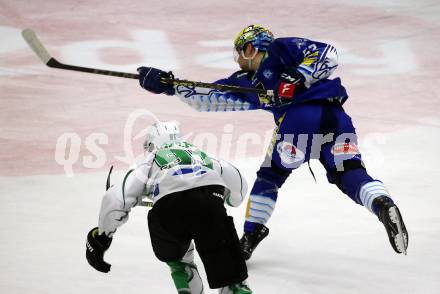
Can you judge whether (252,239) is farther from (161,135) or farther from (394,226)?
(161,135)

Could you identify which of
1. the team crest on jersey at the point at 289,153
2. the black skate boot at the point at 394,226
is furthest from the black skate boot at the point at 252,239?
the black skate boot at the point at 394,226

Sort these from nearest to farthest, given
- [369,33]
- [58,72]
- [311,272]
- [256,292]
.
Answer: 1. [256,292]
2. [311,272]
3. [58,72]
4. [369,33]

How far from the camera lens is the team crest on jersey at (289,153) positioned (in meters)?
5.72

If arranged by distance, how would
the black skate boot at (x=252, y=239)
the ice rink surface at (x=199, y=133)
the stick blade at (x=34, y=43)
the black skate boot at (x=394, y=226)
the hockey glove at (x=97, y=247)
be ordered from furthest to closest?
the stick blade at (x=34, y=43)
the black skate boot at (x=252, y=239)
the ice rink surface at (x=199, y=133)
the black skate boot at (x=394, y=226)
the hockey glove at (x=97, y=247)

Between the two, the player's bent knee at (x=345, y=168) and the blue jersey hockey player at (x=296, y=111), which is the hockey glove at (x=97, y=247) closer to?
the blue jersey hockey player at (x=296, y=111)

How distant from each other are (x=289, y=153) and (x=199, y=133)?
9.27 feet

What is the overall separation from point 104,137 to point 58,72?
6.66 ft

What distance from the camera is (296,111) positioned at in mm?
5723

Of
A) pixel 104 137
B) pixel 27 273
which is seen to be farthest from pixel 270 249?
pixel 104 137

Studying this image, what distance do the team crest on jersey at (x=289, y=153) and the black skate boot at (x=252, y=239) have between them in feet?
1.68

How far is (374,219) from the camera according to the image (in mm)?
6691

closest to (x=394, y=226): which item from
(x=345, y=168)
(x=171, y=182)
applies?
(x=345, y=168)

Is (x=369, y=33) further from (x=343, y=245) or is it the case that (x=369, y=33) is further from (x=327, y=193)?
(x=343, y=245)

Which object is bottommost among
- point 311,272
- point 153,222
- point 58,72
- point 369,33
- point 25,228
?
point 369,33
